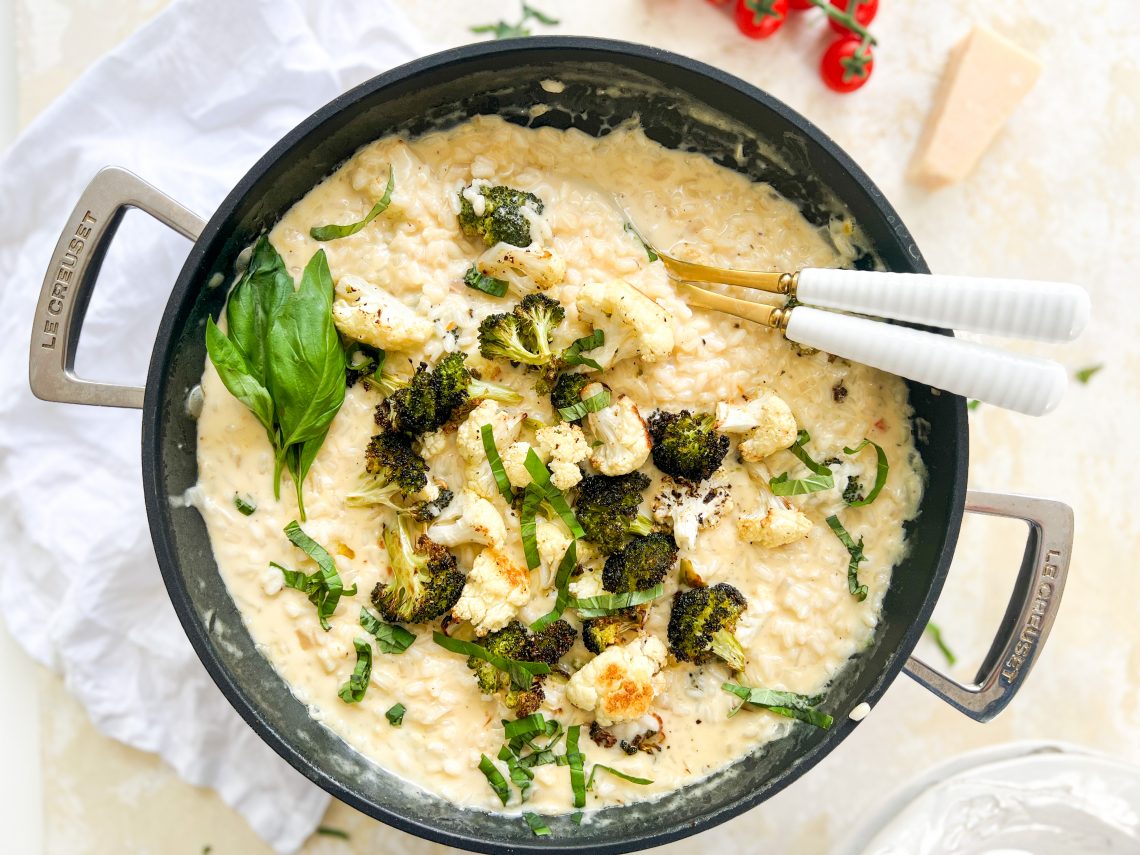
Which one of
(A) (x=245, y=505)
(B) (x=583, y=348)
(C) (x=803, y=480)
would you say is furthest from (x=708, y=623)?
(A) (x=245, y=505)

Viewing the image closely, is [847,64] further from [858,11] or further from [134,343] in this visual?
[134,343]

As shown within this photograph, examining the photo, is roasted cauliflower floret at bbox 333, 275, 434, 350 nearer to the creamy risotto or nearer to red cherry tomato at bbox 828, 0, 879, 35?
the creamy risotto

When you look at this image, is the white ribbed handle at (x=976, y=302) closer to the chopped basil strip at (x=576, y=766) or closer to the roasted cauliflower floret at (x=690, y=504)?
the roasted cauliflower floret at (x=690, y=504)

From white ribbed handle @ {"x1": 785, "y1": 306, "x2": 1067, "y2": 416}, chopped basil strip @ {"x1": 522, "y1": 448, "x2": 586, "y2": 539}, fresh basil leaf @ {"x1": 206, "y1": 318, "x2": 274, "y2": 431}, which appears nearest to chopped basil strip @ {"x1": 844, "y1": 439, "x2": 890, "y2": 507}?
white ribbed handle @ {"x1": 785, "y1": 306, "x2": 1067, "y2": 416}

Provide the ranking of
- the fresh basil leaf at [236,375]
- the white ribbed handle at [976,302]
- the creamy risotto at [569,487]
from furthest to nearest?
the creamy risotto at [569,487] → the fresh basil leaf at [236,375] → the white ribbed handle at [976,302]

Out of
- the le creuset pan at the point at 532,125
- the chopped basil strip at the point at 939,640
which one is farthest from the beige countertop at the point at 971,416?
the le creuset pan at the point at 532,125
